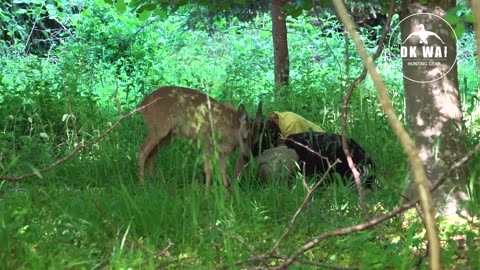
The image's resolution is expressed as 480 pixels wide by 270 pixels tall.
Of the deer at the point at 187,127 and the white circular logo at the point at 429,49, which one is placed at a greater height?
the white circular logo at the point at 429,49

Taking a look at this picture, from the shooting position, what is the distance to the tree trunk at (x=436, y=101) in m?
4.84

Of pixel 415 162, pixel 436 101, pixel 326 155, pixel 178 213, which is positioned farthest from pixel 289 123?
pixel 415 162

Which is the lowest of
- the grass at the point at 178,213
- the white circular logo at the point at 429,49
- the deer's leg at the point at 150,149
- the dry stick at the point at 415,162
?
the grass at the point at 178,213

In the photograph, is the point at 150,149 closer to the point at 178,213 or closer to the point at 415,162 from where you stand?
the point at 178,213

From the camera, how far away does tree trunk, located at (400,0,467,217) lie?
15.9 ft

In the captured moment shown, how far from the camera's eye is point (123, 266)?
373 cm

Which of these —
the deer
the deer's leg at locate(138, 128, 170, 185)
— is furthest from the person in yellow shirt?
the deer's leg at locate(138, 128, 170, 185)

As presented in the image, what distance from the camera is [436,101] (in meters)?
4.84

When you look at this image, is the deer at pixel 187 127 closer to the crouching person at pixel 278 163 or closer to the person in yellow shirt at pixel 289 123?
the crouching person at pixel 278 163

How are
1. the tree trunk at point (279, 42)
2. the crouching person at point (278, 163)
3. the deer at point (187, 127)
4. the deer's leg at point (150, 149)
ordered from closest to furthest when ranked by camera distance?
the crouching person at point (278, 163) < the deer at point (187, 127) < the deer's leg at point (150, 149) < the tree trunk at point (279, 42)

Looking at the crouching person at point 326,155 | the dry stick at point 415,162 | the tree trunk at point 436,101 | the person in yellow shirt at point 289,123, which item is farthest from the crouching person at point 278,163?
the dry stick at point 415,162

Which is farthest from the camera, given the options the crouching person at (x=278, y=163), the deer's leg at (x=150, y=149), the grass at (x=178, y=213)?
the deer's leg at (x=150, y=149)

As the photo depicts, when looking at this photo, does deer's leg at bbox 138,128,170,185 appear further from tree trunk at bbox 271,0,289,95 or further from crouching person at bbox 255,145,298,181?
tree trunk at bbox 271,0,289,95

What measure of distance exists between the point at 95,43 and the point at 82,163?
32.4ft
